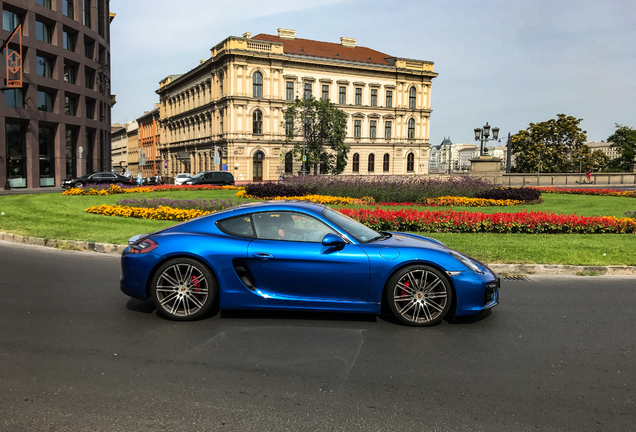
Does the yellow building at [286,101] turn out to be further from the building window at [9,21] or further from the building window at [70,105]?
the building window at [9,21]

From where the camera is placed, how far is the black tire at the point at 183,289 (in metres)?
5.42

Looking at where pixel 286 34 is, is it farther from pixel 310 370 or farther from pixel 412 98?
pixel 310 370

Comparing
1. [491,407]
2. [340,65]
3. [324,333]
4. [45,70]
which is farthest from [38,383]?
[340,65]

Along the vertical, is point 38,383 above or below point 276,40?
below

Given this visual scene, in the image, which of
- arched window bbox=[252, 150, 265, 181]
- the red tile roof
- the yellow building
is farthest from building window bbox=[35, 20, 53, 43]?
the red tile roof

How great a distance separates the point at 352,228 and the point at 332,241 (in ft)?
1.92

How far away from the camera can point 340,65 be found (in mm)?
67688

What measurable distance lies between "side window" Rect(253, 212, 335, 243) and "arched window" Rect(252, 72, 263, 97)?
59.5m

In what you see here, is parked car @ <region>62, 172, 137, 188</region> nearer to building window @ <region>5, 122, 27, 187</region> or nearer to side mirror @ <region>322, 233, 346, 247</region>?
building window @ <region>5, 122, 27, 187</region>

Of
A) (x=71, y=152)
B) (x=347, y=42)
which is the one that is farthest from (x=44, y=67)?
(x=347, y=42)

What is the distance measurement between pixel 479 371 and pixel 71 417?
3.16 m

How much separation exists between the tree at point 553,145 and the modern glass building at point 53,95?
61097 mm

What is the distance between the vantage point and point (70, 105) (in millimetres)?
45469

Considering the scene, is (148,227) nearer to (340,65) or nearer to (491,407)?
(491,407)
